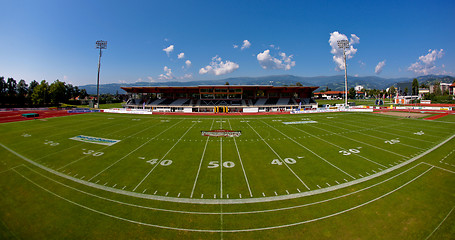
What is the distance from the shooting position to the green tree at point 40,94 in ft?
233

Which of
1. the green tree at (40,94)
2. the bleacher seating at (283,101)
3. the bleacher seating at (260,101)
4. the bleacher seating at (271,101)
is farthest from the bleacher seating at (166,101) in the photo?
the green tree at (40,94)

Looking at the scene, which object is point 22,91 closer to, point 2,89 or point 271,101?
point 2,89

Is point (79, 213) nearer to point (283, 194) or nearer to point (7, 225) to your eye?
point (7, 225)

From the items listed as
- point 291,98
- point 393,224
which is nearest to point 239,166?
point 393,224

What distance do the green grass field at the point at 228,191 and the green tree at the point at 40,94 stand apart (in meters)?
73.2

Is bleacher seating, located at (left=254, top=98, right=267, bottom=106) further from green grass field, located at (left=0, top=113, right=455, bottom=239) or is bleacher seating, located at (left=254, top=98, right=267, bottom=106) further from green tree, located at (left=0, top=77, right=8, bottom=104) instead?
green tree, located at (left=0, top=77, right=8, bottom=104)

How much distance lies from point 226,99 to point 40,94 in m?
71.9

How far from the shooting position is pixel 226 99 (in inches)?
2653

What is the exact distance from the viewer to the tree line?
→ 67.3m

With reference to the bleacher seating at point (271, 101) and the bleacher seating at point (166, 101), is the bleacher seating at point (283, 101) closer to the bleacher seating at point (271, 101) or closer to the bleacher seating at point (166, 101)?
the bleacher seating at point (271, 101)

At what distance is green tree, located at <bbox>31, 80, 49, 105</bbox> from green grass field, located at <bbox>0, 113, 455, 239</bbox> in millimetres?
73198

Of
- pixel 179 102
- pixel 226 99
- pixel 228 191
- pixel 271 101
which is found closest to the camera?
pixel 228 191

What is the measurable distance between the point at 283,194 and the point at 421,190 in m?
7.83

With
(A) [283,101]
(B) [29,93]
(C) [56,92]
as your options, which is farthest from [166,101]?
(B) [29,93]
